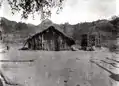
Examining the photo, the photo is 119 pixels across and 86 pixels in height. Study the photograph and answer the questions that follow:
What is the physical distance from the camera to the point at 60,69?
1.59m

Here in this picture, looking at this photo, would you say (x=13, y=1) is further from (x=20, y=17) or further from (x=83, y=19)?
(x=83, y=19)

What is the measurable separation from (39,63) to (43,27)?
251 millimetres

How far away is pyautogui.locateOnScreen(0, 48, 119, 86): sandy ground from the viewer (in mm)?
1536

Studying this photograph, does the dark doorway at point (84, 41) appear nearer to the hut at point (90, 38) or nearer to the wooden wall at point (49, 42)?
the hut at point (90, 38)

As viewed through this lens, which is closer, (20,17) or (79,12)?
(79,12)

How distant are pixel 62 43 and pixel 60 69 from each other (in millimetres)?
174

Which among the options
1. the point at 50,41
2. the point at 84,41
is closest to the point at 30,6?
the point at 50,41

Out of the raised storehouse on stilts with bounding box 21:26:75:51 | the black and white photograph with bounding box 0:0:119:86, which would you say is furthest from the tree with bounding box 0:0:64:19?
the raised storehouse on stilts with bounding box 21:26:75:51

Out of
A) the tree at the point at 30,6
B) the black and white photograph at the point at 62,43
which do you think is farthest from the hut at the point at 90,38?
the tree at the point at 30,6

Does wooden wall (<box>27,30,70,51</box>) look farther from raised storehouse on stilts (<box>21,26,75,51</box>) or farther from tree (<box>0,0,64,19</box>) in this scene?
tree (<box>0,0,64,19</box>)

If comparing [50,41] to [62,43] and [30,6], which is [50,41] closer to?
[62,43]

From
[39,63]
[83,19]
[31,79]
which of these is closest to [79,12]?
[83,19]

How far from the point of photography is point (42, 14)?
1683 mm

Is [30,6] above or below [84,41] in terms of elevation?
above
